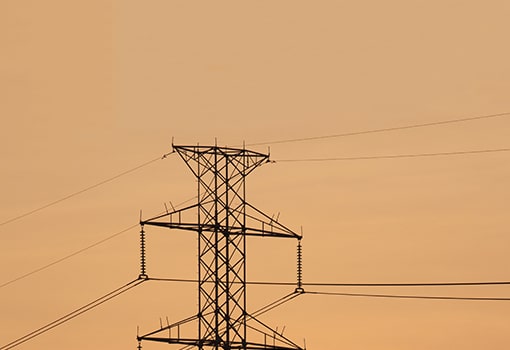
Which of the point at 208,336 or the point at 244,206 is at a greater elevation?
the point at 244,206

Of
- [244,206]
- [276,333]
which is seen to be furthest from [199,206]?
[276,333]

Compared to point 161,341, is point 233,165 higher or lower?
higher

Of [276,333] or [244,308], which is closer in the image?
[276,333]

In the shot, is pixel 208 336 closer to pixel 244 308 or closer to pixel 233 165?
pixel 244 308

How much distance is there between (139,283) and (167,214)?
4.76 meters

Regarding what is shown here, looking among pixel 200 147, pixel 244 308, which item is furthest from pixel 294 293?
pixel 200 147

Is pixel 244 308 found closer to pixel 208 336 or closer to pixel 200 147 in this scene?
pixel 208 336

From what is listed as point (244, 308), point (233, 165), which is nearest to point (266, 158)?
point (233, 165)

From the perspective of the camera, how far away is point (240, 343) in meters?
85.9

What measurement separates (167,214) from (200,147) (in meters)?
3.28

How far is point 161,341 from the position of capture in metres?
83.2

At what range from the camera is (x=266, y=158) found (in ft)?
283

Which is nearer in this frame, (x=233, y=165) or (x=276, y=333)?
(x=276, y=333)

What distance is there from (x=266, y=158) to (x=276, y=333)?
363 inches
